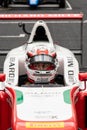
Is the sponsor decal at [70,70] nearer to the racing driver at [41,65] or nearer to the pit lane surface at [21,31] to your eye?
the racing driver at [41,65]

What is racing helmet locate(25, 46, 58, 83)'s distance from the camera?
761 centimetres

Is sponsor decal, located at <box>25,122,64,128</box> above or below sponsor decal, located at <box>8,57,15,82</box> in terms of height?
below

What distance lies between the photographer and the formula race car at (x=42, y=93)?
6820 mm

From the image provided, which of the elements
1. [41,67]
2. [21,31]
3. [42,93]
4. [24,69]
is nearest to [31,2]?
[21,31]

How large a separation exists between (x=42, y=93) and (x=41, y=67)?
42 cm

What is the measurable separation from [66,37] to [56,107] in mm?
9578

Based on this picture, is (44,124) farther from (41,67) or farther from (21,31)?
(21,31)

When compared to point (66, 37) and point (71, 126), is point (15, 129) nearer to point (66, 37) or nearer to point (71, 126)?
point (71, 126)

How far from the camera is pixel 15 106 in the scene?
281 inches

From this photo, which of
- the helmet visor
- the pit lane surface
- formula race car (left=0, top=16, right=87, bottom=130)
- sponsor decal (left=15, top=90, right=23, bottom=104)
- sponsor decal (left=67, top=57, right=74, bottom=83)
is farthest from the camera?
the pit lane surface

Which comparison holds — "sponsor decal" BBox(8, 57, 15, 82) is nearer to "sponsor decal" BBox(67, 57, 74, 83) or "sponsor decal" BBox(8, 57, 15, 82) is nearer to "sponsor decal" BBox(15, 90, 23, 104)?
"sponsor decal" BBox(15, 90, 23, 104)

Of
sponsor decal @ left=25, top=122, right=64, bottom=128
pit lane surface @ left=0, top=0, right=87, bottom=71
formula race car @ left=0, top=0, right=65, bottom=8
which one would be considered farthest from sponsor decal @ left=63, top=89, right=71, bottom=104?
formula race car @ left=0, top=0, right=65, bottom=8

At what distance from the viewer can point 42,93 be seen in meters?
7.41

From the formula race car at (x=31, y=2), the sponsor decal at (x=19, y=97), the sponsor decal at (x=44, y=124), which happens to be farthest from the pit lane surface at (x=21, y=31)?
the sponsor decal at (x=44, y=124)
